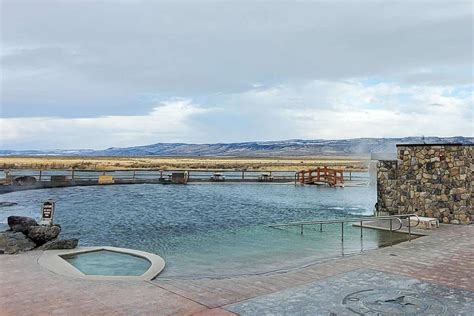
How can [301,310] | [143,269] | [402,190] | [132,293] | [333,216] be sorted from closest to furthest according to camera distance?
[301,310], [132,293], [143,269], [402,190], [333,216]

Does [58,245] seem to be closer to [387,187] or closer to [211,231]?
[211,231]

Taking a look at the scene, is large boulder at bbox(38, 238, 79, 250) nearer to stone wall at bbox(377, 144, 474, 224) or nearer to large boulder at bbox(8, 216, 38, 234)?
large boulder at bbox(8, 216, 38, 234)

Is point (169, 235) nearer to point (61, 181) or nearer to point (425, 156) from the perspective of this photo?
point (425, 156)

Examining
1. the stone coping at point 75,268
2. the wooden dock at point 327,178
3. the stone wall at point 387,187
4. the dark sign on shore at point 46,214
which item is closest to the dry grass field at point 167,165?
the wooden dock at point 327,178

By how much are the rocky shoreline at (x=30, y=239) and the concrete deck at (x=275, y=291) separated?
1.28 metres

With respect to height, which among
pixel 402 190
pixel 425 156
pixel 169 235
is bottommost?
pixel 169 235

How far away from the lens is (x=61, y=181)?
112 feet

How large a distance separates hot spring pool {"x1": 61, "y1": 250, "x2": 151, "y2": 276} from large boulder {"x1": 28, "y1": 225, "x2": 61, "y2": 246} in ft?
4.16

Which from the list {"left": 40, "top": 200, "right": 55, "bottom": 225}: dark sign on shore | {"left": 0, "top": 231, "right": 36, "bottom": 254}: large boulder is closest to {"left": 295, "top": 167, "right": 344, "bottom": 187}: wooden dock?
{"left": 40, "top": 200, "right": 55, "bottom": 225}: dark sign on shore

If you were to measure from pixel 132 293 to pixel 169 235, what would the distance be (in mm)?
6757

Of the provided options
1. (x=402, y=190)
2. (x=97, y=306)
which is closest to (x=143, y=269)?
(x=97, y=306)

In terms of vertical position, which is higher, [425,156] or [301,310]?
[425,156]

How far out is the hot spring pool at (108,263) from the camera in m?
8.34

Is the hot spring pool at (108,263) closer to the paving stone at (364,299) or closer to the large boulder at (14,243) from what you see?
the large boulder at (14,243)
